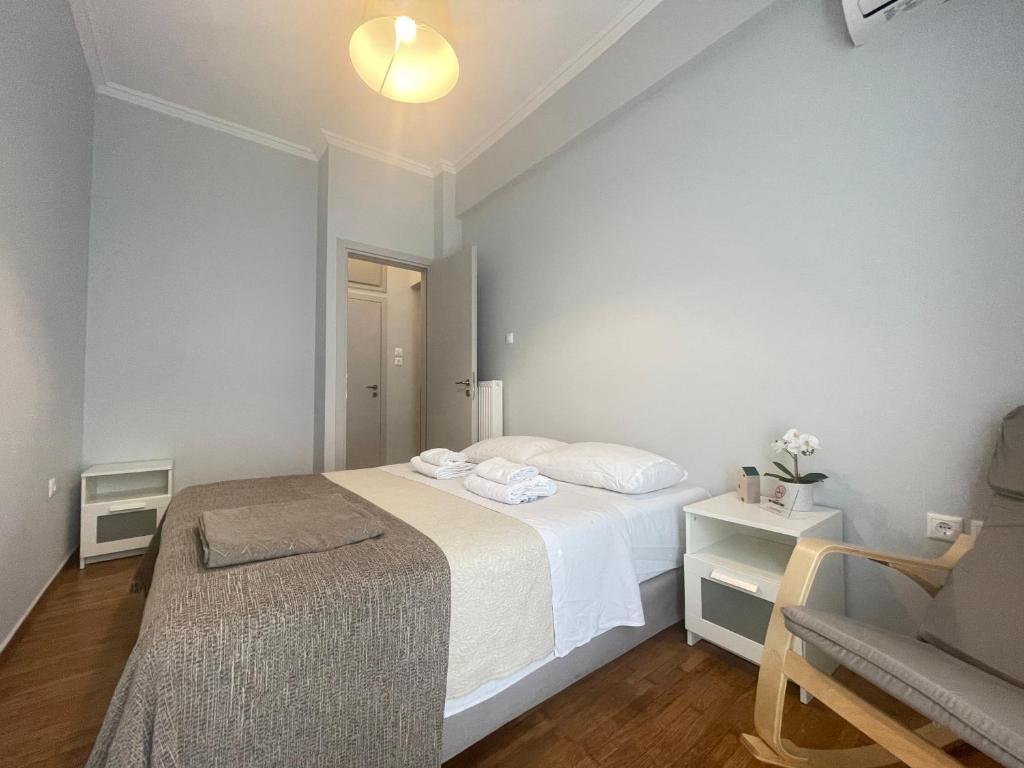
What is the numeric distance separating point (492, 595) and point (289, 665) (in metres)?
0.50

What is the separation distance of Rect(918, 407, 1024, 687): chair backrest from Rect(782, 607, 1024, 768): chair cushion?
43 millimetres

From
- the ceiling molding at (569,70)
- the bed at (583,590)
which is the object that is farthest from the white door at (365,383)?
the bed at (583,590)

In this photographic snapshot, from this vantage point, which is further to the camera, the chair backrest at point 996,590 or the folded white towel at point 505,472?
the folded white towel at point 505,472

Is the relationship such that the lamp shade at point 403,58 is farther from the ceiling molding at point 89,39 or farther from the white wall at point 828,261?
the ceiling molding at point 89,39

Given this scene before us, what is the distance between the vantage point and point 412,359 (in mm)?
5203

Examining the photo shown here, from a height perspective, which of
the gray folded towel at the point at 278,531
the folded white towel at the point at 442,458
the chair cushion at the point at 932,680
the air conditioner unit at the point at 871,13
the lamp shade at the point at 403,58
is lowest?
the chair cushion at the point at 932,680

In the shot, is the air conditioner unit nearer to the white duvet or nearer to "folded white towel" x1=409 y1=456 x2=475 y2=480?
the white duvet

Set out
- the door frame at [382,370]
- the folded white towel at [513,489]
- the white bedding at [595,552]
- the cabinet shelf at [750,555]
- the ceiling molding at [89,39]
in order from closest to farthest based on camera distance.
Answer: the white bedding at [595,552] → the cabinet shelf at [750,555] → the folded white towel at [513,489] → the ceiling molding at [89,39] → the door frame at [382,370]

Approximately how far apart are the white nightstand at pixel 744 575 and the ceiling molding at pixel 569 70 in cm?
247

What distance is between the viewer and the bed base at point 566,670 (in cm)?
116

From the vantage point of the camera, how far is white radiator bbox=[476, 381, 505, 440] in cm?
335

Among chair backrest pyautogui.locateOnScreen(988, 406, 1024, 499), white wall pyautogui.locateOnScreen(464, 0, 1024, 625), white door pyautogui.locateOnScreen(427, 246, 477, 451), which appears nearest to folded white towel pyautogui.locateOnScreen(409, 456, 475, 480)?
white wall pyautogui.locateOnScreen(464, 0, 1024, 625)

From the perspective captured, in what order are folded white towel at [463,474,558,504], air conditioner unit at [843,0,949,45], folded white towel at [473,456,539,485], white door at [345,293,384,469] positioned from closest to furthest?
air conditioner unit at [843,0,949,45] < folded white towel at [463,474,558,504] < folded white towel at [473,456,539,485] < white door at [345,293,384,469]

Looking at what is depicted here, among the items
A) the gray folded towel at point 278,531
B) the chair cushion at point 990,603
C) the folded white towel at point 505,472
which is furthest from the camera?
the folded white towel at point 505,472
